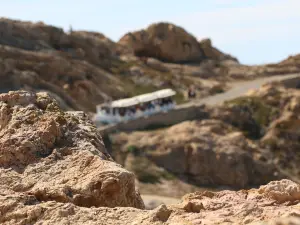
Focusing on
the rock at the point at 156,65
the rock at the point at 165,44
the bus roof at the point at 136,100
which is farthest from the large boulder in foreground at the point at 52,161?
the rock at the point at 165,44

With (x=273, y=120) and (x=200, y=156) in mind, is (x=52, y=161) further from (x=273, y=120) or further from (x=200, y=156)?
(x=273, y=120)

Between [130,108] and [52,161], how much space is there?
1365 inches

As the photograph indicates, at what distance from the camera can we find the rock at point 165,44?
71.2m

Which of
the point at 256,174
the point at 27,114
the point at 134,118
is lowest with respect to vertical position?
the point at 256,174

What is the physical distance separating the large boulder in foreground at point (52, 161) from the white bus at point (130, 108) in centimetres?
3239

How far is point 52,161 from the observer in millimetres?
9117

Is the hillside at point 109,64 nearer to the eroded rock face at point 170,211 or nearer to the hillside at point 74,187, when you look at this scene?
the hillside at point 74,187

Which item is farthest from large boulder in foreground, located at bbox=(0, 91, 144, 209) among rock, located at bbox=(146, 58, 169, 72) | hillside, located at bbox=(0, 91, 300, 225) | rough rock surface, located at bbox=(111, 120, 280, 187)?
rock, located at bbox=(146, 58, 169, 72)

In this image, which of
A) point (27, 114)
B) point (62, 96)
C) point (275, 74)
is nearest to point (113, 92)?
point (62, 96)

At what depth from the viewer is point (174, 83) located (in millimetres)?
58312

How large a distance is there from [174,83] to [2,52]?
17257 mm

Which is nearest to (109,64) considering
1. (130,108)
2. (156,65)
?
(156,65)

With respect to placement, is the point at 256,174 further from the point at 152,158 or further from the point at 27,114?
the point at 27,114

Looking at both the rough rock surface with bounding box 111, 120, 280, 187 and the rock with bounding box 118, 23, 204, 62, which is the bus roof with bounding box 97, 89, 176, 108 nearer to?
the rough rock surface with bounding box 111, 120, 280, 187
